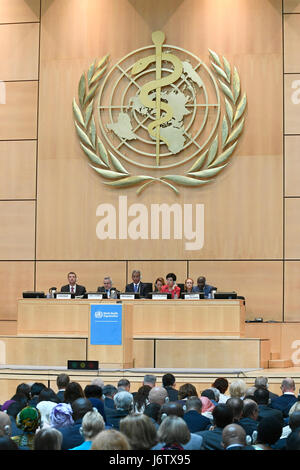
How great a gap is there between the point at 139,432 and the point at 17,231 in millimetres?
10950

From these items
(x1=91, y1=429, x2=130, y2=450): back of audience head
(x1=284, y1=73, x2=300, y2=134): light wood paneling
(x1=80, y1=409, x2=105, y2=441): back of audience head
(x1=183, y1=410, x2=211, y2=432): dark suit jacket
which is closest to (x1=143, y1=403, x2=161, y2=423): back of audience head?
(x1=183, y1=410, x2=211, y2=432): dark suit jacket

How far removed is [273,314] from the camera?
43.3 ft

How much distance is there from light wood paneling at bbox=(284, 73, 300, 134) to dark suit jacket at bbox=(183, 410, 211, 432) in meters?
9.03

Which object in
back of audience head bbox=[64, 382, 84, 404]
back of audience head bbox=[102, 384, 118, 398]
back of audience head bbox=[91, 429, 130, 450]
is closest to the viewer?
back of audience head bbox=[91, 429, 130, 450]

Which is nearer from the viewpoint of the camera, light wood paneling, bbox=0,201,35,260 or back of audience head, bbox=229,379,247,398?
back of audience head, bbox=229,379,247,398

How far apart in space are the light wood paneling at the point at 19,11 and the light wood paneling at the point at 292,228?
571 cm

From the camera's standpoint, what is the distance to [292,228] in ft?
43.7

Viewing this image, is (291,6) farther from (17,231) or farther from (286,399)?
(286,399)

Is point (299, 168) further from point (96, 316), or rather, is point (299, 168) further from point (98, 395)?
point (98, 395)

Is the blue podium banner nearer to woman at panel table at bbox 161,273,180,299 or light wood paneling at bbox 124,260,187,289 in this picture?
woman at panel table at bbox 161,273,180,299

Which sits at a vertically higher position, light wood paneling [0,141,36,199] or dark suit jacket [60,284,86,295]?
light wood paneling [0,141,36,199]

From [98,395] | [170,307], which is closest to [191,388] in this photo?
[98,395]

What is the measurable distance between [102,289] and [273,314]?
9.90 ft

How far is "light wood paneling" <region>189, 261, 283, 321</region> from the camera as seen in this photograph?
1323 centimetres
